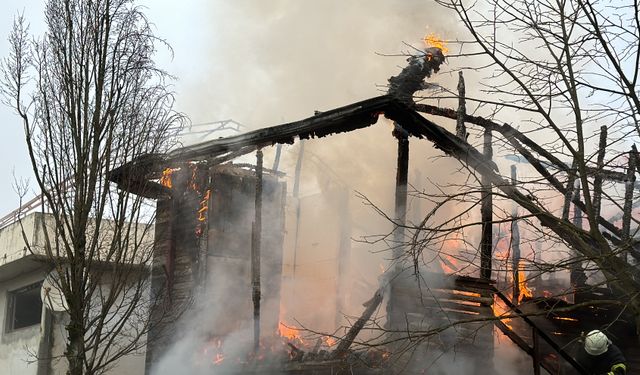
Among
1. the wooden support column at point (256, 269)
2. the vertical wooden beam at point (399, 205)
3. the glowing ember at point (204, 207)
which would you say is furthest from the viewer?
the glowing ember at point (204, 207)

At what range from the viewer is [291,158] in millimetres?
22422

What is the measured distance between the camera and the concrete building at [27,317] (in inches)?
728

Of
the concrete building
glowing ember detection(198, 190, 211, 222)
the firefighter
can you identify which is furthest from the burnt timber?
the concrete building

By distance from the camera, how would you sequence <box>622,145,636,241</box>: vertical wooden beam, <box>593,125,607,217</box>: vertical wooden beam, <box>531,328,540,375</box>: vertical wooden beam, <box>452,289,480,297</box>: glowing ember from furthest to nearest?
1. <box>452,289,480,297</box>: glowing ember
2. <box>531,328,540,375</box>: vertical wooden beam
3. <box>622,145,636,241</box>: vertical wooden beam
4. <box>593,125,607,217</box>: vertical wooden beam

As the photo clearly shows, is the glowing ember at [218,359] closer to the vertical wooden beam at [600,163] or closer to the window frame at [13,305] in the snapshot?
the vertical wooden beam at [600,163]

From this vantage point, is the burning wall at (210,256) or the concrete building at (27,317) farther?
the concrete building at (27,317)

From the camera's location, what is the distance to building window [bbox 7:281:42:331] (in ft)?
66.7

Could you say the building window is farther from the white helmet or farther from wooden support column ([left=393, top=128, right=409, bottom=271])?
the white helmet

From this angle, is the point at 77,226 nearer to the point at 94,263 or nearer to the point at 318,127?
the point at 94,263

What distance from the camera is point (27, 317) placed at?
2070cm

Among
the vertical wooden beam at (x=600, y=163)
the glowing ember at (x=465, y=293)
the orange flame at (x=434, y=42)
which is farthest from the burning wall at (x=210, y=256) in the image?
the vertical wooden beam at (x=600, y=163)

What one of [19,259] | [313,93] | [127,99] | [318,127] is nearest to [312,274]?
[313,93]

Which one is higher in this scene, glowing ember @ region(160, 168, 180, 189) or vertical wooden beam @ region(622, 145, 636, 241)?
glowing ember @ region(160, 168, 180, 189)

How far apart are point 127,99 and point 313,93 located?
7.55 metres
